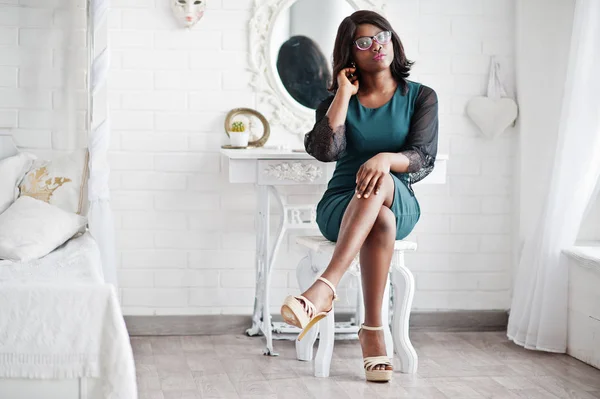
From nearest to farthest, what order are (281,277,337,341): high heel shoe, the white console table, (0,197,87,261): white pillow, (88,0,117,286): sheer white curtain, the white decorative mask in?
(281,277,337,341): high heel shoe → (0,197,87,261): white pillow → (88,0,117,286): sheer white curtain → the white console table → the white decorative mask

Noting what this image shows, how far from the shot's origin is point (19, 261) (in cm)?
347

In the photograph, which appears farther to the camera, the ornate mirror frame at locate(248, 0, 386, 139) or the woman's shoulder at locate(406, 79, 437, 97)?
the ornate mirror frame at locate(248, 0, 386, 139)

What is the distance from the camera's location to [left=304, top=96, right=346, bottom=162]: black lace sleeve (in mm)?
3574

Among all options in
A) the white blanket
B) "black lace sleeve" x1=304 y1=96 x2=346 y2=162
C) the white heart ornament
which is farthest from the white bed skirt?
the white heart ornament

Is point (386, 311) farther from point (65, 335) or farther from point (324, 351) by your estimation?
point (65, 335)

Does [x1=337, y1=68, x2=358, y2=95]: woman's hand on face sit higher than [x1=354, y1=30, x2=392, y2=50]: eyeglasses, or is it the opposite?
[x1=354, y1=30, x2=392, y2=50]: eyeglasses

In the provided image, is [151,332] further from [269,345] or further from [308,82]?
[308,82]

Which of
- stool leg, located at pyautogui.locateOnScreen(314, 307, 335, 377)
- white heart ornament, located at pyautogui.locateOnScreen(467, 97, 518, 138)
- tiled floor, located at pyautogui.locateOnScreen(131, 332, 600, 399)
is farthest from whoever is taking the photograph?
white heart ornament, located at pyautogui.locateOnScreen(467, 97, 518, 138)

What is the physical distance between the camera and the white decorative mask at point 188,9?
170 inches

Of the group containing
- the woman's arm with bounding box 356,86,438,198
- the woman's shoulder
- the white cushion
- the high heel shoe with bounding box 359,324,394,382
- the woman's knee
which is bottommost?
the high heel shoe with bounding box 359,324,394,382

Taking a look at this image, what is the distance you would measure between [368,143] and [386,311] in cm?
70

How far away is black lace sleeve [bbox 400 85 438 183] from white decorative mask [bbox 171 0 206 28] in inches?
49.7

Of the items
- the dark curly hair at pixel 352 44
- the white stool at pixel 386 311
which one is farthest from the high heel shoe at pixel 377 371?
the dark curly hair at pixel 352 44

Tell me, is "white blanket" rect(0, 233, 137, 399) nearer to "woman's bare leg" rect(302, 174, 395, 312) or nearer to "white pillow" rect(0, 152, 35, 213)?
"woman's bare leg" rect(302, 174, 395, 312)
